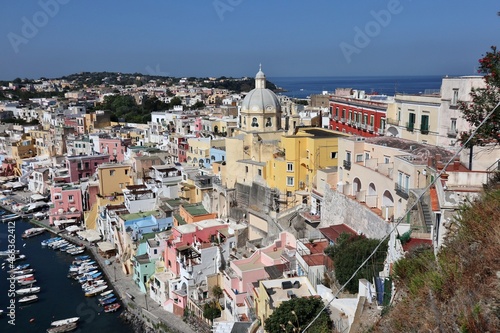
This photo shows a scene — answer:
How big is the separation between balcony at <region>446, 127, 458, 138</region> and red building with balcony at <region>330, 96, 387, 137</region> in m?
3.61

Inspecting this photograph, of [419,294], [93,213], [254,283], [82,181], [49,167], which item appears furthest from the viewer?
[49,167]

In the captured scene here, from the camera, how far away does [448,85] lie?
15.2 metres

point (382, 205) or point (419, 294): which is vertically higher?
point (419, 294)

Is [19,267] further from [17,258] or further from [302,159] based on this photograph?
[302,159]

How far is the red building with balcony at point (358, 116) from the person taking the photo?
19.3m

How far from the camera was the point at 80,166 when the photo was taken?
121ft

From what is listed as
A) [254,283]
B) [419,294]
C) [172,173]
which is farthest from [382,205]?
[172,173]

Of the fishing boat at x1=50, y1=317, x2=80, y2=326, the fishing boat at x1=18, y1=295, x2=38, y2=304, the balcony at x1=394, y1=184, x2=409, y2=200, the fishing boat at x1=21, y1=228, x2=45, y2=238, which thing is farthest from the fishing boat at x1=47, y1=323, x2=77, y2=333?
the balcony at x1=394, y1=184, x2=409, y2=200

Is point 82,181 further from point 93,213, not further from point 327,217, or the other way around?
point 327,217

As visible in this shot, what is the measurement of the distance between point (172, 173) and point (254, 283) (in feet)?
47.8

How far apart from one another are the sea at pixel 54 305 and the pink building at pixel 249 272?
19.9 ft

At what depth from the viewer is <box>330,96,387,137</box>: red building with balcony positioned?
19.3 meters

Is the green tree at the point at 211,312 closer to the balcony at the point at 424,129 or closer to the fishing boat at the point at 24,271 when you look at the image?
the balcony at the point at 424,129

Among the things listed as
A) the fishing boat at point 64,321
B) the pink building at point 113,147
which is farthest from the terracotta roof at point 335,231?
the pink building at point 113,147
